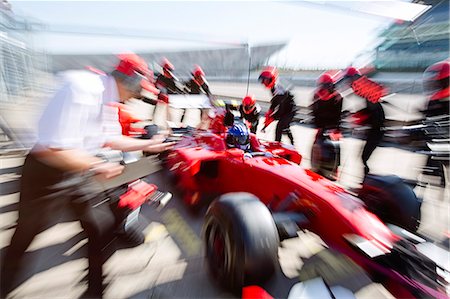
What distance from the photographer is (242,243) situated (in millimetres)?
1903

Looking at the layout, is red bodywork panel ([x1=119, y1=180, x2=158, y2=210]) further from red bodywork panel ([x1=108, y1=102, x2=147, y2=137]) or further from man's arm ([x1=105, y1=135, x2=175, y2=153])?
red bodywork panel ([x1=108, y1=102, x2=147, y2=137])

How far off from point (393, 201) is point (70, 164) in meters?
2.30

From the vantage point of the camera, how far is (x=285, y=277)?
7.64 ft

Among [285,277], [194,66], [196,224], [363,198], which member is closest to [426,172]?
[363,198]

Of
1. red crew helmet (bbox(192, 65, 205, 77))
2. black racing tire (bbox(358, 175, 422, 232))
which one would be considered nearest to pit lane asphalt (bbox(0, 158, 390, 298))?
black racing tire (bbox(358, 175, 422, 232))

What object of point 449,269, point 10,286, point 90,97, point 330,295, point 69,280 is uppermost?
point 90,97

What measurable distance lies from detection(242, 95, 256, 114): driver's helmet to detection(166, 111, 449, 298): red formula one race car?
2.27m

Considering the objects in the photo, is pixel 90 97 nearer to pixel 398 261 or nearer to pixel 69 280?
pixel 69 280

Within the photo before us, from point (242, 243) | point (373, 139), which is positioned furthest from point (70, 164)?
point (373, 139)

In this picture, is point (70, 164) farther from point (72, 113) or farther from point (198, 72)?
point (198, 72)

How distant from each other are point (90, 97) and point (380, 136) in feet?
11.7

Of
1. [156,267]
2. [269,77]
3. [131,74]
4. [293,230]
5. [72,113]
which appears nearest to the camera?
[72,113]

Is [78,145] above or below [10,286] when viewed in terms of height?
above

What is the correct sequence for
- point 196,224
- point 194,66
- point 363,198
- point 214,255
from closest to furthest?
1. point 214,255
2. point 363,198
3. point 196,224
4. point 194,66
